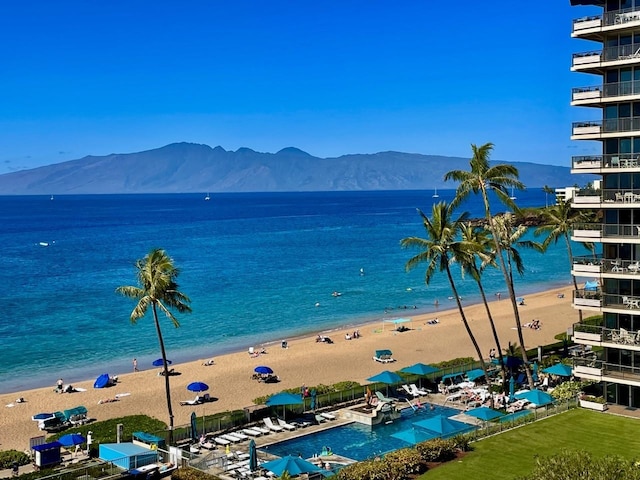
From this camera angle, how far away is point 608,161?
2986 centimetres

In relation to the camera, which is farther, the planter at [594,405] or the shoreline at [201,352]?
the shoreline at [201,352]

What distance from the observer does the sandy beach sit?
40.6 metres

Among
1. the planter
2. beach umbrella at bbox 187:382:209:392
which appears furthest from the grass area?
beach umbrella at bbox 187:382:209:392

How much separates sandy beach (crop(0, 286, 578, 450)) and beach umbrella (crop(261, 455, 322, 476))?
13613 millimetres

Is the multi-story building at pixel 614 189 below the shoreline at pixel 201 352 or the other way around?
the other way around

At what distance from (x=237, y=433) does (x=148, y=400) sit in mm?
12400

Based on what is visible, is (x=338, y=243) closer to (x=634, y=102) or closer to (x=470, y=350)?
(x=470, y=350)

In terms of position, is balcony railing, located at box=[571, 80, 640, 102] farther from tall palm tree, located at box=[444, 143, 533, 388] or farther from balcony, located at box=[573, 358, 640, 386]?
balcony, located at box=[573, 358, 640, 386]

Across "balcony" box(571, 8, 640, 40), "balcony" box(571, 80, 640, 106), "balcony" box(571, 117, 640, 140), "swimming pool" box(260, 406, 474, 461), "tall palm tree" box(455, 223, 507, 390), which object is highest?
"balcony" box(571, 8, 640, 40)

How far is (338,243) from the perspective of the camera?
15425cm

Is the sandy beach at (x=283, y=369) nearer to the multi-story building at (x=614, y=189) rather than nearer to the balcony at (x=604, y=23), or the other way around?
the multi-story building at (x=614, y=189)

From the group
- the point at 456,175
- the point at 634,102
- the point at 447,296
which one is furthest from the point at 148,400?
the point at 447,296

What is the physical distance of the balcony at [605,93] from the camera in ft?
96.0

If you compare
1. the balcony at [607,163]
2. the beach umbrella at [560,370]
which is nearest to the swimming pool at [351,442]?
the beach umbrella at [560,370]
